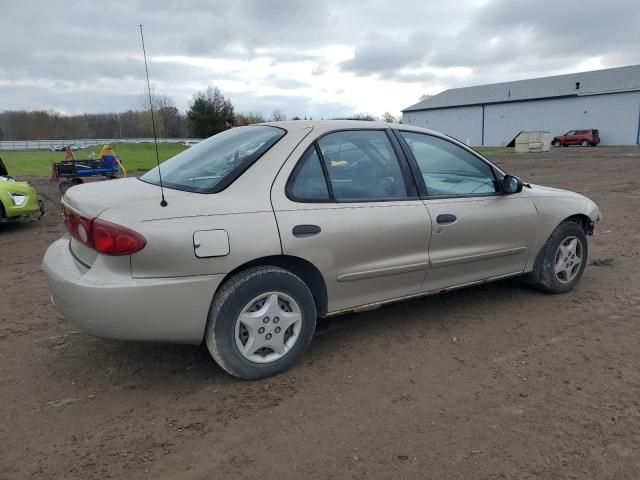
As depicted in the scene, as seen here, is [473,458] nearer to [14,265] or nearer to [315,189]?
[315,189]

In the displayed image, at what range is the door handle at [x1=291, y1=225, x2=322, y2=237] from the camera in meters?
3.19

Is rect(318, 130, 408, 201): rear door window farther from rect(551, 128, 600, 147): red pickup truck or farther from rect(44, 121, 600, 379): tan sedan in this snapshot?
rect(551, 128, 600, 147): red pickup truck

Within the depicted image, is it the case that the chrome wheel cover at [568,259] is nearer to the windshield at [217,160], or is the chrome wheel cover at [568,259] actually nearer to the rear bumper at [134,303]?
the windshield at [217,160]

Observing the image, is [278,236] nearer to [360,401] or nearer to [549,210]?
[360,401]

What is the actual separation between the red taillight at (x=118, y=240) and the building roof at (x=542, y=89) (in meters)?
56.1

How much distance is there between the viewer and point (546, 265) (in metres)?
4.66

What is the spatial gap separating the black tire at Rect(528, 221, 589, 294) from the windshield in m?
2.73

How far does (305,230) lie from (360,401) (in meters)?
1.09

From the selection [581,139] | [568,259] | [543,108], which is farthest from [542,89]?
[568,259]

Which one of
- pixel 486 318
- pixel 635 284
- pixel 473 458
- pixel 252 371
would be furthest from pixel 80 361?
pixel 635 284

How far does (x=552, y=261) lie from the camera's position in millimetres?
4672

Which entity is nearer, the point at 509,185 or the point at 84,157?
the point at 509,185

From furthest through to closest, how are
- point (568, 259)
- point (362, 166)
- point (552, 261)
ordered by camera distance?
point (568, 259)
point (552, 261)
point (362, 166)

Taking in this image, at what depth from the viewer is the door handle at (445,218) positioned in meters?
3.81
